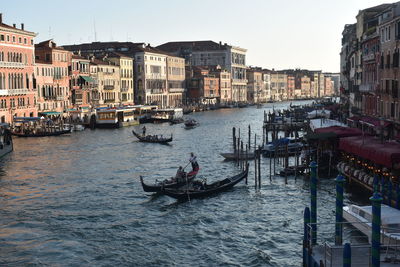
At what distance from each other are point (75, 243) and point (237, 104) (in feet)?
248

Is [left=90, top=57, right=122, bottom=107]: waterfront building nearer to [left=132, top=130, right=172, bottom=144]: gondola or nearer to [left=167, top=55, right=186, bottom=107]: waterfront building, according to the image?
[left=167, top=55, right=186, bottom=107]: waterfront building

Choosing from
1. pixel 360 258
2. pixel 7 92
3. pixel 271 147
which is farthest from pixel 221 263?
pixel 7 92

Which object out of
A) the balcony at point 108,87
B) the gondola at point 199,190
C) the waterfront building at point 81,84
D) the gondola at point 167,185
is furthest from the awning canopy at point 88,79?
the gondola at point 167,185

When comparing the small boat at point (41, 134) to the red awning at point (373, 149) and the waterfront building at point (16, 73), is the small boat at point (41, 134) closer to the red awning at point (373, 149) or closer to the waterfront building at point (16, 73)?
the waterfront building at point (16, 73)

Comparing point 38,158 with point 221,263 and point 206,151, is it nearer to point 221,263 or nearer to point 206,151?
point 206,151

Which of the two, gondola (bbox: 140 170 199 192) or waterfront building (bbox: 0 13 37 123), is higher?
waterfront building (bbox: 0 13 37 123)

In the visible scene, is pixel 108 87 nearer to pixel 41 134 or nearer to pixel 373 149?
pixel 41 134

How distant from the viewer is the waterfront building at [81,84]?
5047 cm

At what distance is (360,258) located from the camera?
9656 millimetres

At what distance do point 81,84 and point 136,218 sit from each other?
Answer: 124 feet


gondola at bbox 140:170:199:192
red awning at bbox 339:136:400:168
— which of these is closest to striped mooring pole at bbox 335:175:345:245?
red awning at bbox 339:136:400:168

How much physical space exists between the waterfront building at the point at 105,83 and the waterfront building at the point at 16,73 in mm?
11323

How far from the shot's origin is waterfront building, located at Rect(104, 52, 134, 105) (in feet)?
199

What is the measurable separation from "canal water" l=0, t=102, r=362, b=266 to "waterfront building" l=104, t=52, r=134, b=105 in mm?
35729
